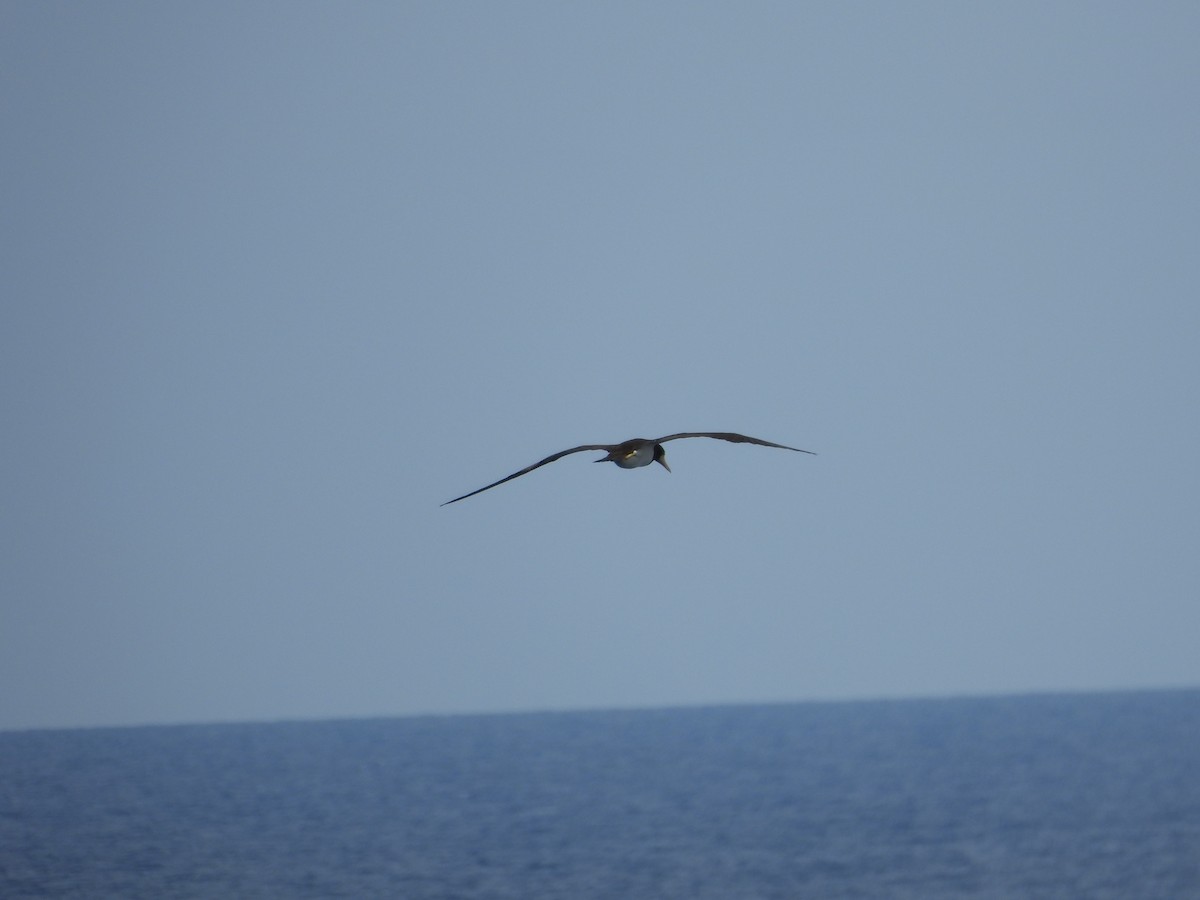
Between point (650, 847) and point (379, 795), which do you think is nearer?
point (650, 847)

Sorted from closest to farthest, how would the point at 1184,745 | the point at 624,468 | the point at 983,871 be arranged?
the point at 624,468, the point at 983,871, the point at 1184,745

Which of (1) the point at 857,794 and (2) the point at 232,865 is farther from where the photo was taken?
(1) the point at 857,794

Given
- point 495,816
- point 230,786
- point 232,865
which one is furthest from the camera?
point 230,786

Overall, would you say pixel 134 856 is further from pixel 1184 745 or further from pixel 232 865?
pixel 1184 745

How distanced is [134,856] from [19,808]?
47979mm

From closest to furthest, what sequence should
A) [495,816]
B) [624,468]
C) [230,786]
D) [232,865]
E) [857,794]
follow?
[624,468]
[232,865]
[495,816]
[857,794]
[230,786]

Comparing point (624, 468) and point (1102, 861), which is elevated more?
point (624, 468)

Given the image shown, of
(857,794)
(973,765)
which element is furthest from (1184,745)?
(857,794)

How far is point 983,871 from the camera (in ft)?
316

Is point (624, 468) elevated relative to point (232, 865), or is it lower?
elevated

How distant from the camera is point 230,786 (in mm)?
179875

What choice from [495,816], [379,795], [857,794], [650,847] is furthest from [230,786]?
[650,847]

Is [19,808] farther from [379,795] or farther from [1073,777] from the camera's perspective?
[1073,777]

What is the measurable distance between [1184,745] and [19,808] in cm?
12147
